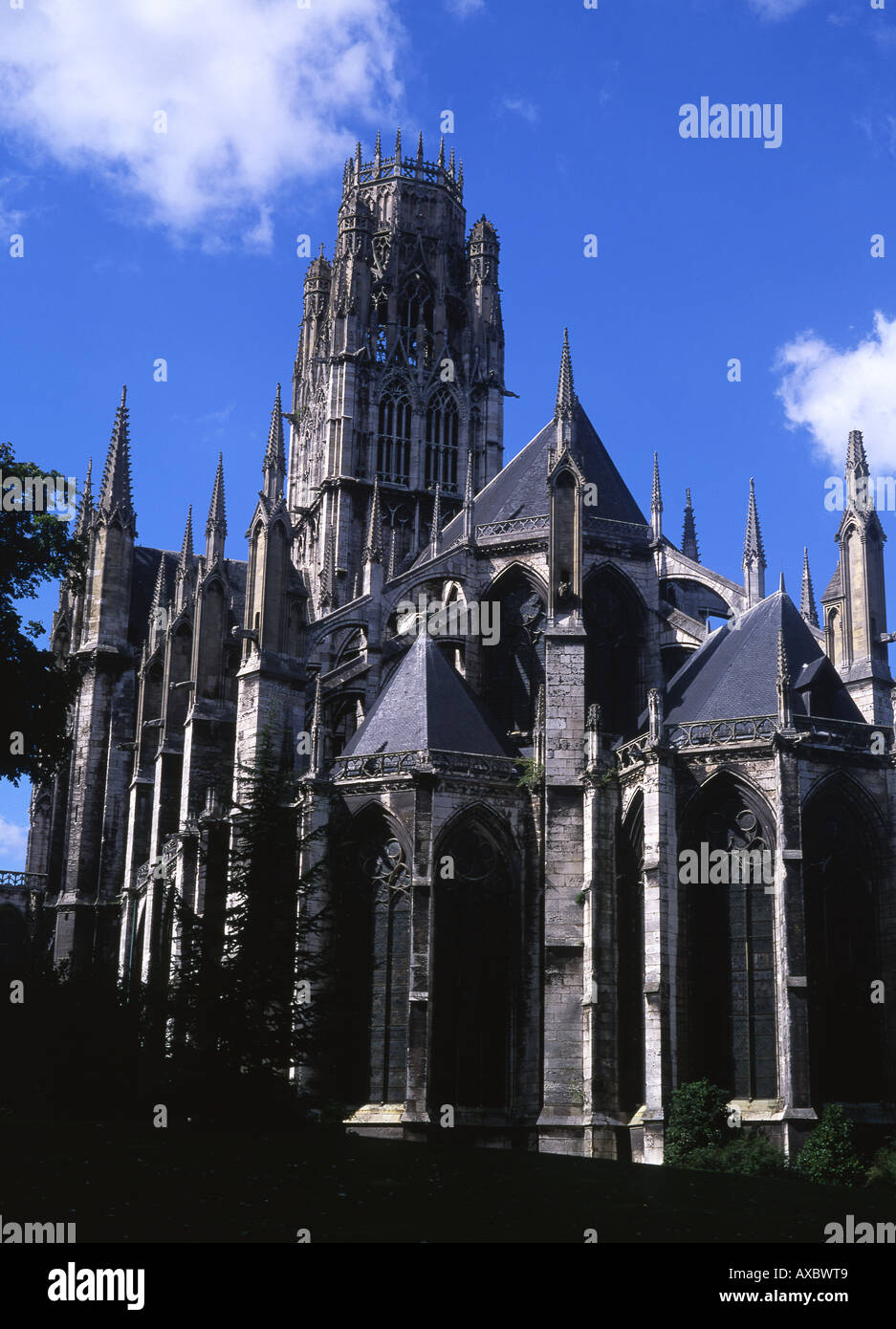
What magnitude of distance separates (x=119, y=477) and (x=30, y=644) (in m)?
28.2

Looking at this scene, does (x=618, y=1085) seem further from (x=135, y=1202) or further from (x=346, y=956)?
(x=135, y=1202)

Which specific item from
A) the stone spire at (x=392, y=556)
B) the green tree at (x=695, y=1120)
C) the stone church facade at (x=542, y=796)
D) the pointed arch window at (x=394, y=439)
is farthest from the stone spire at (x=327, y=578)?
the green tree at (x=695, y=1120)

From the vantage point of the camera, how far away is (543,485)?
5178cm

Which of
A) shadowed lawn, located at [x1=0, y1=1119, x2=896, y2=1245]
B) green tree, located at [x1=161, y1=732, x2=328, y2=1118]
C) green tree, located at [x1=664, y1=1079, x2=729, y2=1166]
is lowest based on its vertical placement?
shadowed lawn, located at [x1=0, y1=1119, x2=896, y2=1245]

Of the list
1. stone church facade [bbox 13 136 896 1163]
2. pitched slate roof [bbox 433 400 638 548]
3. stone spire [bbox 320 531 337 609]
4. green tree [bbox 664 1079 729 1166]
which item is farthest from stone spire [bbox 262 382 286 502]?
green tree [bbox 664 1079 729 1166]

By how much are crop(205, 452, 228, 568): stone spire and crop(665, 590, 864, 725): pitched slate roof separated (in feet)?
52.6

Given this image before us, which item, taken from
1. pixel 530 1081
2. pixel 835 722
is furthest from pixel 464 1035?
pixel 835 722

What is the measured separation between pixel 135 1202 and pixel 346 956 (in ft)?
64.8

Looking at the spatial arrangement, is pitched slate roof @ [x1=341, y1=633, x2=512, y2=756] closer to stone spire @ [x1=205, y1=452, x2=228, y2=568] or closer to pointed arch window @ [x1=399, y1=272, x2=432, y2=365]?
stone spire @ [x1=205, y1=452, x2=228, y2=568]

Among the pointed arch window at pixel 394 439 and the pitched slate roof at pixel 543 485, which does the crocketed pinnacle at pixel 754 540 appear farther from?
the pointed arch window at pixel 394 439

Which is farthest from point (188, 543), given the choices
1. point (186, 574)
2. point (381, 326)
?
point (381, 326)

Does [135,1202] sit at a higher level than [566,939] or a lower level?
lower

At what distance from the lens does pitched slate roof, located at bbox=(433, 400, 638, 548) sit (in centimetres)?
5116
